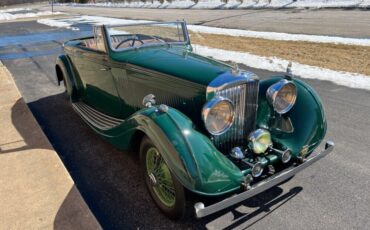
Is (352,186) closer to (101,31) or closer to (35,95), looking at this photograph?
(101,31)

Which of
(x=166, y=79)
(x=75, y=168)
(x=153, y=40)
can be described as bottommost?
(x=75, y=168)

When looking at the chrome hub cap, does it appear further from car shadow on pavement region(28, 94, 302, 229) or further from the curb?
the curb

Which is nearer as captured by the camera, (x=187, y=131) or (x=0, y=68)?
(x=187, y=131)

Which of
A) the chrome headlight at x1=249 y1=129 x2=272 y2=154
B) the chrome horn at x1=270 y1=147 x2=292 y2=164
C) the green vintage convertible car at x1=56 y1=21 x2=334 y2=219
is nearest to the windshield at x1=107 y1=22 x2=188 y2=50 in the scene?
the green vintage convertible car at x1=56 y1=21 x2=334 y2=219

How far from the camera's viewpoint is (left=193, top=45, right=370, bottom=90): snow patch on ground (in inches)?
260

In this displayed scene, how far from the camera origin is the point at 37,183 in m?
3.29

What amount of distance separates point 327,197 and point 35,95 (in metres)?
5.76

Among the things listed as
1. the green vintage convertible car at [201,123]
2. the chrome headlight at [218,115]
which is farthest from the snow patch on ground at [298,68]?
the chrome headlight at [218,115]

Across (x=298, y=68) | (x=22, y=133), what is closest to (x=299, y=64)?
(x=298, y=68)

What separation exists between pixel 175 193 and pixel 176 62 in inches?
55.2

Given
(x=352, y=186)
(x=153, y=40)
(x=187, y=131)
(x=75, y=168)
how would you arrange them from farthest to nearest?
1. (x=153, y=40)
2. (x=75, y=168)
3. (x=352, y=186)
4. (x=187, y=131)

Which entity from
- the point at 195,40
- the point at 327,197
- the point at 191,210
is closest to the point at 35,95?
the point at 191,210

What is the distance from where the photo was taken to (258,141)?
296cm

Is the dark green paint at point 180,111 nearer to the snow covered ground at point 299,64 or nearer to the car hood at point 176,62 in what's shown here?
the car hood at point 176,62
